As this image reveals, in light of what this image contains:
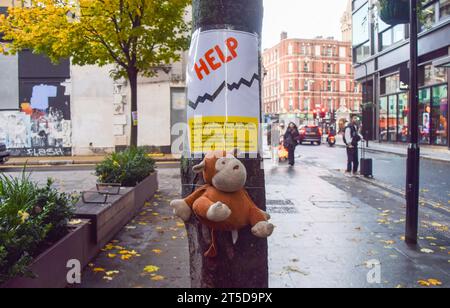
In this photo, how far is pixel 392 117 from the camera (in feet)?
121

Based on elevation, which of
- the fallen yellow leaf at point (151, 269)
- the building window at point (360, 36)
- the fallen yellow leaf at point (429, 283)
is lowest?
the fallen yellow leaf at point (429, 283)

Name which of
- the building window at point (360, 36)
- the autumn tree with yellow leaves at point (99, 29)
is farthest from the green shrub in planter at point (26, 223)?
the building window at point (360, 36)

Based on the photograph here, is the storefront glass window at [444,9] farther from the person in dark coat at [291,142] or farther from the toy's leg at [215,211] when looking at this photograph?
the toy's leg at [215,211]

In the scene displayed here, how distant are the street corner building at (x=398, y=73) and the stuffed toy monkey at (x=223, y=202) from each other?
61.0 ft

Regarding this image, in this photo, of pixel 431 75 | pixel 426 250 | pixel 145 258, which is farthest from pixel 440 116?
pixel 145 258

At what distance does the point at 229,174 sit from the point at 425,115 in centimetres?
3042

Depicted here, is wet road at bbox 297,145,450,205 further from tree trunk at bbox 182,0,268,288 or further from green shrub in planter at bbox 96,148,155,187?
tree trunk at bbox 182,0,268,288

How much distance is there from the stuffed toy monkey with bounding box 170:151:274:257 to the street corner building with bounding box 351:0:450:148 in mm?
18583

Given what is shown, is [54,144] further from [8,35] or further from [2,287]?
[2,287]

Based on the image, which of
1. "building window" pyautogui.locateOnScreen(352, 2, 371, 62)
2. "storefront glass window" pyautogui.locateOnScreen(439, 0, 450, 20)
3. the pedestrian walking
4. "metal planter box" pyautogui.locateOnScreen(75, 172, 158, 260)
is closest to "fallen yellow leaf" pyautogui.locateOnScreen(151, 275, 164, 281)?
"metal planter box" pyautogui.locateOnScreen(75, 172, 158, 260)

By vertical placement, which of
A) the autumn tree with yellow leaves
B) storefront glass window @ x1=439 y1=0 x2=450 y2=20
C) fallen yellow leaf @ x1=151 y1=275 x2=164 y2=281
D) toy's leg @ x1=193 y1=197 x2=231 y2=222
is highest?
storefront glass window @ x1=439 y1=0 x2=450 y2=20

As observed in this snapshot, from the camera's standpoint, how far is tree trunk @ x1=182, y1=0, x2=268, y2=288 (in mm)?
3049

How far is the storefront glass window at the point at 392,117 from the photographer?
36.4 metres
